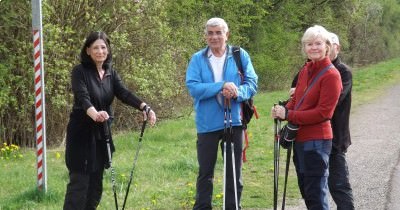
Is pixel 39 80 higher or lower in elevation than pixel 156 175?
higher

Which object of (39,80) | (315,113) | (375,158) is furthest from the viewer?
(375,158)

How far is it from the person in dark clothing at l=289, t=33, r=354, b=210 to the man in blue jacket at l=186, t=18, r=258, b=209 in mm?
824

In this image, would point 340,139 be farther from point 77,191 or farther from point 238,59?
point 77,191

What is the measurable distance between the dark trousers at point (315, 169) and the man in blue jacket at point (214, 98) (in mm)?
791

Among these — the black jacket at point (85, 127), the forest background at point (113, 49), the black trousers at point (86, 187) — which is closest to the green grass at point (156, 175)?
the forest background at point (113, 49)

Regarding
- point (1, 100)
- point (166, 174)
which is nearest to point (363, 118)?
point (166, 174)

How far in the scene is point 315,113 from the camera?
511 centimetres

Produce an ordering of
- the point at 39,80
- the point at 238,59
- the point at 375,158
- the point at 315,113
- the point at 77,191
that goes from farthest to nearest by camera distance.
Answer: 1. the point at 375,158
2. the point at 39,80
3. the point at 238,59
4. the point at 77,191
5. the point at 315,113

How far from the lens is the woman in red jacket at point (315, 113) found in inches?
202

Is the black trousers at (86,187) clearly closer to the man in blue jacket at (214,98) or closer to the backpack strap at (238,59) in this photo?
the man in blue jacket at (214,98)

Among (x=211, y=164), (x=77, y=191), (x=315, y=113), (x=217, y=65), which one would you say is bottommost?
(x=77, y=191)

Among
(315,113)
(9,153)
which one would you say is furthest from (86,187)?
(9,153)

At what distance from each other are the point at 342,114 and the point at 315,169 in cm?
80

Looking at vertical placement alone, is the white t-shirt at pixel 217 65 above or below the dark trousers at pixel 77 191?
above
